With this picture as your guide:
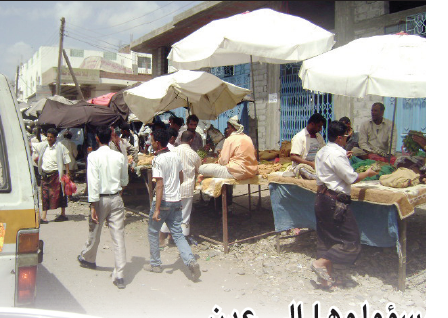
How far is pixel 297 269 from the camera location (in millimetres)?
5305

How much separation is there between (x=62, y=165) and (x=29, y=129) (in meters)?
13.4

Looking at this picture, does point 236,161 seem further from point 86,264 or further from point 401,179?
point 86,264

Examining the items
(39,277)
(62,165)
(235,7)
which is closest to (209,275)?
(39,277)

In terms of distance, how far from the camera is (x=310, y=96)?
10.4m

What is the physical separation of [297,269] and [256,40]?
3097 mm

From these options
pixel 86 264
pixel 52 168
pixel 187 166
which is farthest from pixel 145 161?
pixel 86 264

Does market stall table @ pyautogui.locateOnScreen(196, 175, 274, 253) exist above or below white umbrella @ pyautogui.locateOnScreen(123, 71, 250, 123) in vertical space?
below

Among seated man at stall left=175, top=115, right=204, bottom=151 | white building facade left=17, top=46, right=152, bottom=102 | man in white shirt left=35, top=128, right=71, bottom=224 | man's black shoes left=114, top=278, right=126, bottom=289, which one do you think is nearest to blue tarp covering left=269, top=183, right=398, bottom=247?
man's black shoes left=114, top=278, right=126, bottom=289

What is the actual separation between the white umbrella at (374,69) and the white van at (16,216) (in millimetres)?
3332

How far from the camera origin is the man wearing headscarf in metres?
5.88

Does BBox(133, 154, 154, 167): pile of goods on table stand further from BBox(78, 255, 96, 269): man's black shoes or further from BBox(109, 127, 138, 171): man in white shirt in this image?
BBox(78, 255, 96, 269): man's black shoes

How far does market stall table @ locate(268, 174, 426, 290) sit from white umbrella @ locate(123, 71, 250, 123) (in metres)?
2.56

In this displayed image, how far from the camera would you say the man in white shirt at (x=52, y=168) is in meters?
7.80

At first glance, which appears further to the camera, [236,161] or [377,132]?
[377,132]
